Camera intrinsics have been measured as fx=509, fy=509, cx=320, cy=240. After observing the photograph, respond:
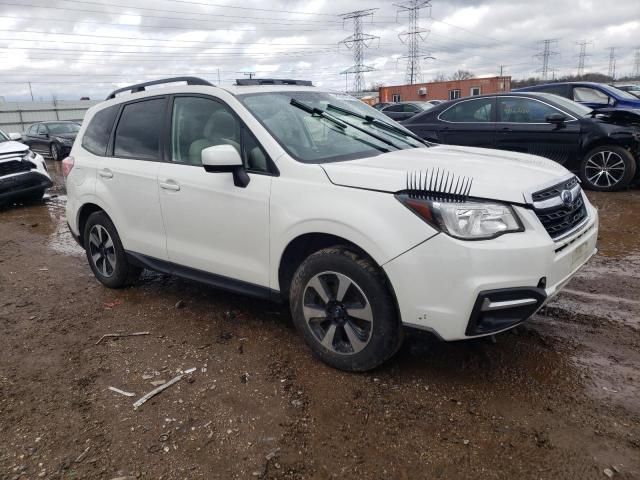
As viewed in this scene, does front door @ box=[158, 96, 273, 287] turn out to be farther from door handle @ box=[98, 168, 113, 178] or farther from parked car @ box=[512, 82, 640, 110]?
parked car @ box=[512, 82, 640, 110]

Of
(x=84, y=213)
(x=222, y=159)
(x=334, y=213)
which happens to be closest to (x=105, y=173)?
(x=84, y=213)

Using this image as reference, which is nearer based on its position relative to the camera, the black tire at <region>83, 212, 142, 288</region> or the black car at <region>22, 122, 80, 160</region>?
the black tire at <region>83, 212, 142, 288</region>

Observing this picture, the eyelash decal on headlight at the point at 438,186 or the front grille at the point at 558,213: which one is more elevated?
the eyelash decal on headlight at the point at 438,186

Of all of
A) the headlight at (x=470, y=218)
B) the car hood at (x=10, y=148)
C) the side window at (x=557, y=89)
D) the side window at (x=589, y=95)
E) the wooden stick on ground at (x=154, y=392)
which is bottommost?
the wooden stick on ground at (x=154, y=392)

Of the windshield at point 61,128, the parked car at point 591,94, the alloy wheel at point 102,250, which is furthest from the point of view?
the windshield at point 61,128

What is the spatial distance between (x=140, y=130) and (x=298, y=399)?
2.67 meters

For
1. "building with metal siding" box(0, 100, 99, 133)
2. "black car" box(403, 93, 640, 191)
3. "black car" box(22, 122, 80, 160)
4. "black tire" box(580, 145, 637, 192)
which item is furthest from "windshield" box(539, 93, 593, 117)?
"building with metal siding" box(0, 100, 99, 133)

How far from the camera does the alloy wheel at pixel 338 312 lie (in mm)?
2980

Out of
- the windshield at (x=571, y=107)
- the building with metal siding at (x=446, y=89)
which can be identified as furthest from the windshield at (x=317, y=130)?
the building with metal siding at (x=446, y=89)

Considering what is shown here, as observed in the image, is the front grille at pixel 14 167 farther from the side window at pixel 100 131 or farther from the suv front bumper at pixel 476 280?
the suv front bumper at pixel 476 280

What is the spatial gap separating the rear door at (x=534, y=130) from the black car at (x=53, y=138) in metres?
14.2

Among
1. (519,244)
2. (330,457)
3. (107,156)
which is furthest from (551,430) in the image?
(107,156)

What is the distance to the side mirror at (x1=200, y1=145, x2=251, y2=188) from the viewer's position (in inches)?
126

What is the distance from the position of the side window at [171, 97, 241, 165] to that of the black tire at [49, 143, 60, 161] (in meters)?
15.5
